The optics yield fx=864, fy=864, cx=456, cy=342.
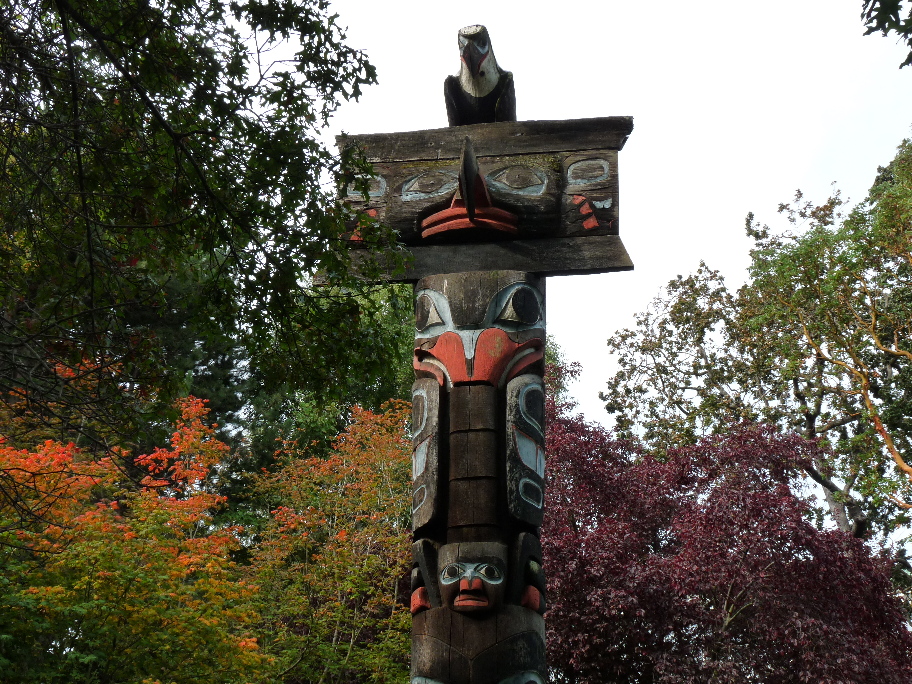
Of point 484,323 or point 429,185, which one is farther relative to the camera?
point 429,185

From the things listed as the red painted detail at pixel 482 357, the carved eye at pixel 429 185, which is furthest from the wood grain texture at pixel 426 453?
the carved eye at pixel 429 185

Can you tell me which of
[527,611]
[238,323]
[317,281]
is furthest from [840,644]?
[238,323]

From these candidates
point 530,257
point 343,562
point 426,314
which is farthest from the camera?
point 343,562

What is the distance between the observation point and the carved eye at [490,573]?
4.39 meters

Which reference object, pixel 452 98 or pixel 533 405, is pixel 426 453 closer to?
pixel 533 405

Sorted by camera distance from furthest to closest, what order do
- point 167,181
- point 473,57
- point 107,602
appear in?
point 107,602
point 473,57
point 167,181

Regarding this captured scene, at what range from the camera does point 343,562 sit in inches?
446

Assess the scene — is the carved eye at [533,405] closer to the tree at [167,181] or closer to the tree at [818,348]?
the tree at [167,181]

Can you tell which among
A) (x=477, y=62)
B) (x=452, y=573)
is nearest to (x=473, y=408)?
(x=452, y=573)

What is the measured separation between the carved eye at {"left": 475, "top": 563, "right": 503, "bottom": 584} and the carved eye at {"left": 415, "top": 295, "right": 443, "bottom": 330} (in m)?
1.57

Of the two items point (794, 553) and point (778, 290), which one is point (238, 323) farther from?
point (778, 290)

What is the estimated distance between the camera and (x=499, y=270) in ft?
17.9

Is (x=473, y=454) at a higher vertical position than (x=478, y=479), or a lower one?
higher

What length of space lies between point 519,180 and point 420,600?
2855 mm
